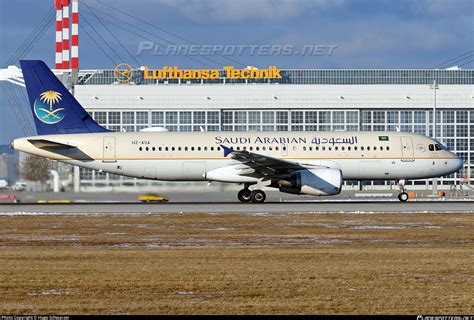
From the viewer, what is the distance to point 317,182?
151 feet

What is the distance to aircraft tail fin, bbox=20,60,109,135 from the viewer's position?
5003 centimetres

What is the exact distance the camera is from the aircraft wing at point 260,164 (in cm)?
4614

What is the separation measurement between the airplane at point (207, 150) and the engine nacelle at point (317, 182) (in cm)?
145

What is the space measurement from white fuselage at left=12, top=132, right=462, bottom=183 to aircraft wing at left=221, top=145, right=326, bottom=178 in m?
0.63

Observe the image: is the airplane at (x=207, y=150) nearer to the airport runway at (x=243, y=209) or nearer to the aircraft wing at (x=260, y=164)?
the aircraft wing at (x=260, y=164)

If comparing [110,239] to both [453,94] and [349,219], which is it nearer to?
[349,219]

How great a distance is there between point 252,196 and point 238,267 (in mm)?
28284

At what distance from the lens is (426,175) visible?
167 ft

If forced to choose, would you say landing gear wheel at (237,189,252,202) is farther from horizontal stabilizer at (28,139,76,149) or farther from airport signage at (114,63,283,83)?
airport signage at (114,63,283,83)

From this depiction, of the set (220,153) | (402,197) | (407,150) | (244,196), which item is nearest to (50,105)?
(220,153)

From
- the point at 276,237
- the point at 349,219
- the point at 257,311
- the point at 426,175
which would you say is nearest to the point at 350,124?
the point at 426,175

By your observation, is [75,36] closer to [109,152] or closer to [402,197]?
[109,152]

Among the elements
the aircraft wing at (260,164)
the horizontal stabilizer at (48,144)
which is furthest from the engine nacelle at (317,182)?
the horizontal stabilizer at (48,144)

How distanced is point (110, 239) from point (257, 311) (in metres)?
14.2
